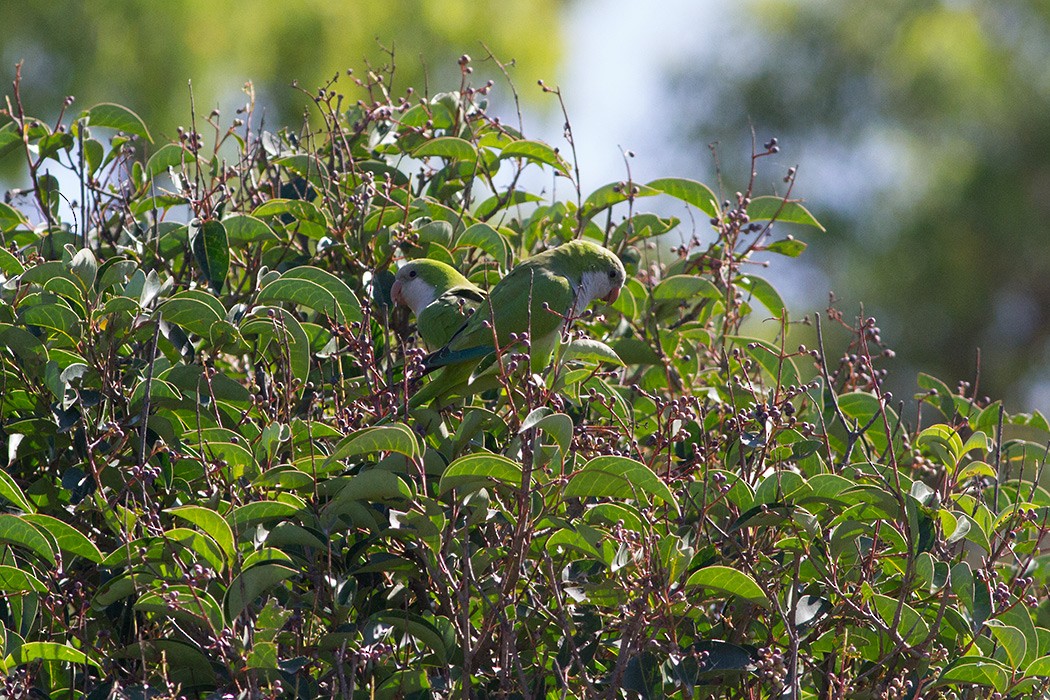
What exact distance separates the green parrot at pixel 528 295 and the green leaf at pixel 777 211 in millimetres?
341

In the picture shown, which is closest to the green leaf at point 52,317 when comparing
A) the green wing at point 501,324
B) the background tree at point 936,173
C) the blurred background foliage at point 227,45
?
the green wing at point 501,324

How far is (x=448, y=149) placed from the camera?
2.45m

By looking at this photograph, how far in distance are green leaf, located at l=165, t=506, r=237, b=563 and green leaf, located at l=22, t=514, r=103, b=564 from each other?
6.6 inches

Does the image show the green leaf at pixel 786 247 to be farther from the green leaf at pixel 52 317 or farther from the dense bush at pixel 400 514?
the green leaf at pixel 52 317

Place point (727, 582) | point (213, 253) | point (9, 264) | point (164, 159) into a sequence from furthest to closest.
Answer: point (164, 159) < point (213, 253) < point (9, 264) < point (727, 582)

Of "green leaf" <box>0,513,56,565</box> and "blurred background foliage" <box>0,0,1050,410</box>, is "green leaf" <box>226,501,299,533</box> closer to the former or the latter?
"green leaf" <box>0,513,56,565</box>

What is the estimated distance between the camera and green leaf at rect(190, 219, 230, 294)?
213 centimetres

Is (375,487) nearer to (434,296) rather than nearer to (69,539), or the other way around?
(69,539)

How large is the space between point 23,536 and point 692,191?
1593 mm

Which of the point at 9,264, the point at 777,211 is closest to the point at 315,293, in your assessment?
the point at 9,264

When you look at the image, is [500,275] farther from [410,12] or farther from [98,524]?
[410,12]

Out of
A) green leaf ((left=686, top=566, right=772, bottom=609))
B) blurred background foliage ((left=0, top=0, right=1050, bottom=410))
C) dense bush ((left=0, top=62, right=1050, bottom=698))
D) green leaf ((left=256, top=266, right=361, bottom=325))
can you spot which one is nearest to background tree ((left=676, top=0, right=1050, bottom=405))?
blurred background foliage ((left=0, top=0, right=1050, bottom=410))

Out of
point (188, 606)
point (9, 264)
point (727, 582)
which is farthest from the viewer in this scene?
point (9, 264)

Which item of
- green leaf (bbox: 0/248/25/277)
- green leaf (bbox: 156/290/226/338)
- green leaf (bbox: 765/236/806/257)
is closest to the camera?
green leaf (bbox: 156/290/226/338)
